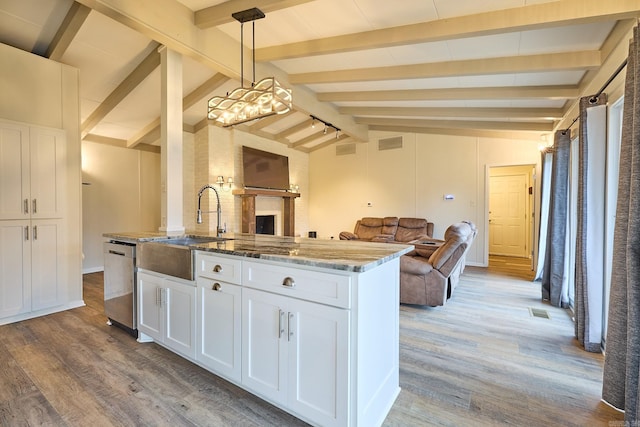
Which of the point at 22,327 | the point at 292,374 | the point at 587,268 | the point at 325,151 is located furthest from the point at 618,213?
the point at 325,151

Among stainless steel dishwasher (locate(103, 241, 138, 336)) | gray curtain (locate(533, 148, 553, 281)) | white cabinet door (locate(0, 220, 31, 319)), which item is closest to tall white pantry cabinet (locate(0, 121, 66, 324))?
white cabinet door (locate(0, 220, 31, 319))

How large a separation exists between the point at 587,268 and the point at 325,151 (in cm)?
668

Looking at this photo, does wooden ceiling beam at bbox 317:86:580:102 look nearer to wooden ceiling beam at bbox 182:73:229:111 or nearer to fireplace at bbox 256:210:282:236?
wooden ceiling beam at bbox 182:73:229:111

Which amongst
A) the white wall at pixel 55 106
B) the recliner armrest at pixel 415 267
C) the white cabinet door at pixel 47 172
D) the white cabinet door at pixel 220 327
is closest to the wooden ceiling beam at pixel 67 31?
the white wall at pixel 55 106

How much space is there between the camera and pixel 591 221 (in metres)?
2.59

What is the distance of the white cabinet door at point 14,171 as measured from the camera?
120 inches

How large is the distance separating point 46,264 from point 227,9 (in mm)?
3418

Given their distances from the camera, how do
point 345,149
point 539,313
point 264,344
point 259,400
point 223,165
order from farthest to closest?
point 345,149, point 223,165, point 539,313, point 259,400, point 264,344

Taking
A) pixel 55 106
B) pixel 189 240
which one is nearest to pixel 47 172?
pixel 55 106

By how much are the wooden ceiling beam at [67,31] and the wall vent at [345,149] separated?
5.90 m

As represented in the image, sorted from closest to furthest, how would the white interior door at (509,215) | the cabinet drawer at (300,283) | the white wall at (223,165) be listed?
1. the cabinet drawer at (300,283)
2. the white wall at (223,165)
3. the white interior door at (509,215)

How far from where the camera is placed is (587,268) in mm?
2561

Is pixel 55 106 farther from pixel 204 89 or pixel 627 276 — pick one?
pixel 627 276

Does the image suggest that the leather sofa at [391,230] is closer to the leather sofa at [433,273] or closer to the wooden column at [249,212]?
the wooden column at [249,212]
